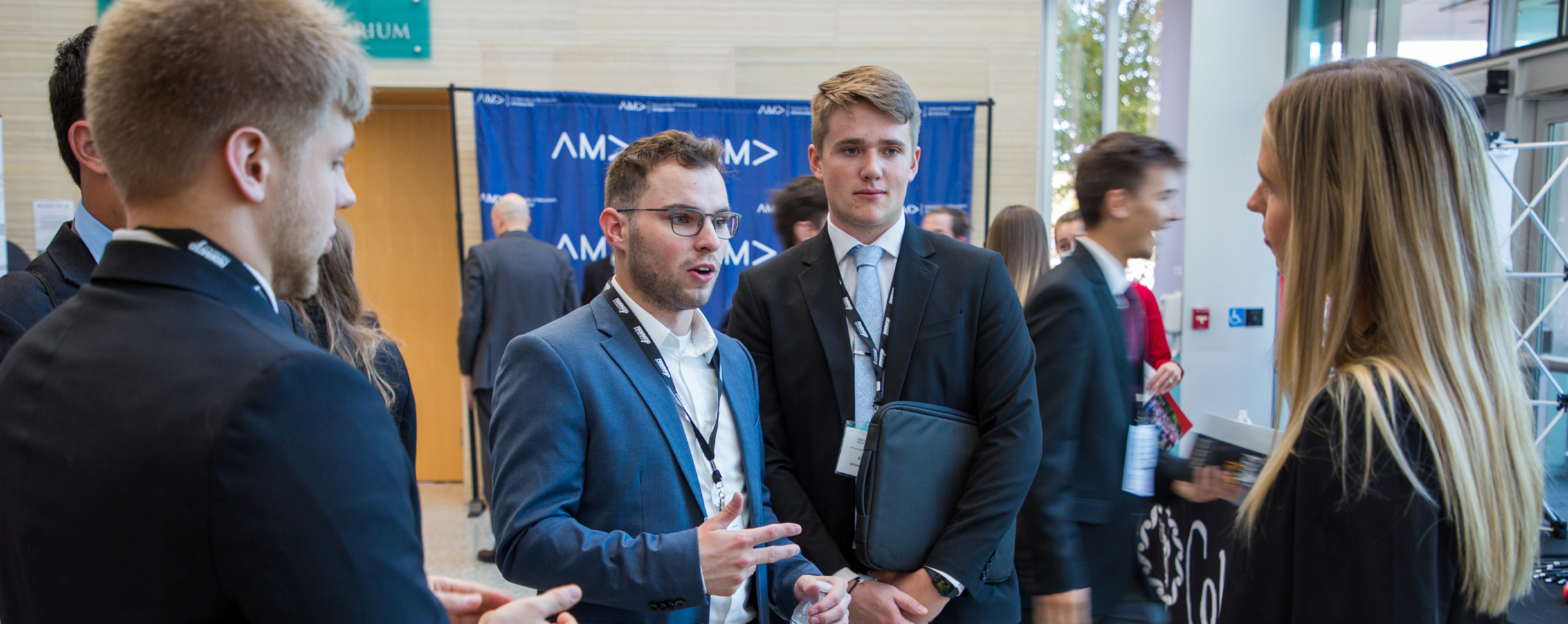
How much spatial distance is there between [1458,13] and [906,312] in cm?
519

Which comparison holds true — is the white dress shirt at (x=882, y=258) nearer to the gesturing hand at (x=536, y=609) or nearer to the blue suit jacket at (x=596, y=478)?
the blue suit jacket at (x=596, y=478)

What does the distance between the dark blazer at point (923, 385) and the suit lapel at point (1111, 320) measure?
0.18 meters

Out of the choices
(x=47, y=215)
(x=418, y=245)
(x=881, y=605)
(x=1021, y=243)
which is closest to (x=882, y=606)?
(x=881, y=605)

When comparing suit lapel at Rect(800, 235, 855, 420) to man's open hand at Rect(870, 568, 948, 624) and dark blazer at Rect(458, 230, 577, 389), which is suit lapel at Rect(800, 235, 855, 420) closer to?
man's open hand at Rect(870, 568, 948, 624)

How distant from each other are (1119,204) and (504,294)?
11.8 feet

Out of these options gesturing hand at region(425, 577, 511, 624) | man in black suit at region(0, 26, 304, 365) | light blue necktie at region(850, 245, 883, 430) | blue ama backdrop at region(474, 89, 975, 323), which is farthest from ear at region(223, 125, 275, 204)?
blue ama backdrop at region(474, 89, 975, 323)

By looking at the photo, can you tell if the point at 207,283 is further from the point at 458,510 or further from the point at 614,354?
Answer: the point at 458,510

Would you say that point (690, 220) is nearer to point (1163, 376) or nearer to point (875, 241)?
point (875, 241)

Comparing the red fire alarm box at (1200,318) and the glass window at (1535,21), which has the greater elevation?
the glass window at (1535,21)

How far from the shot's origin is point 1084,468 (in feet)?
5.72

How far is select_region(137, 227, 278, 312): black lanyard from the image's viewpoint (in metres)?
0.73

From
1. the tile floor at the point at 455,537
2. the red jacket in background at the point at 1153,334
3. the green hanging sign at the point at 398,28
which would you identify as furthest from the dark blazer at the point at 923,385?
the green hanging sign at the point at 398,28

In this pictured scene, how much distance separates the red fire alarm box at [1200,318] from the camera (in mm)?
5453

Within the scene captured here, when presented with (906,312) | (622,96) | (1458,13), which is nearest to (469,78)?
(622,96)
